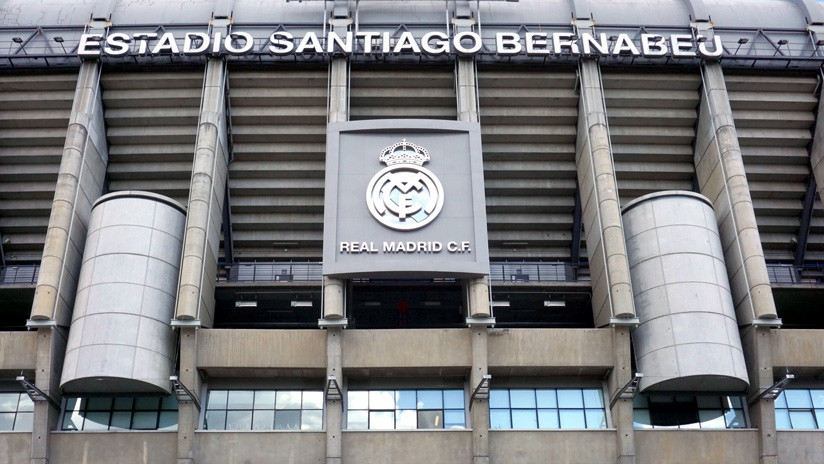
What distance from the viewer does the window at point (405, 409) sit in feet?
125

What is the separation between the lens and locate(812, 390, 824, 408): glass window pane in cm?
3934

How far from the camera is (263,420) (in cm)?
3838

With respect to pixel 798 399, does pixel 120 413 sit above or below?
below

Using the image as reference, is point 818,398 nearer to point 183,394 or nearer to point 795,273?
point 795,273

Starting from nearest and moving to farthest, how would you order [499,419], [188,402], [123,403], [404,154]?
[188,402]
[123,403]
[499,419]
[404,154]

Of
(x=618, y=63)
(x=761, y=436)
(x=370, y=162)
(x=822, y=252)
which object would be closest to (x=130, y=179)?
(x=370, y=162)

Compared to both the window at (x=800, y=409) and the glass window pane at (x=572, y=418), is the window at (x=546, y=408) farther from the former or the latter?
the window at (x=800, y=409)

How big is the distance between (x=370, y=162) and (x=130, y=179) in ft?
44.7

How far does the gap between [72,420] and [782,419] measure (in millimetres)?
30484

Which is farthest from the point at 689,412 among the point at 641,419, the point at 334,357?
the point at 334,357

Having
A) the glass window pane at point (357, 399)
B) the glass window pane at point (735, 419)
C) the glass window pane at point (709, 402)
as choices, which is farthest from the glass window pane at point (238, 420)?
the glass window pane at point (735, 419)

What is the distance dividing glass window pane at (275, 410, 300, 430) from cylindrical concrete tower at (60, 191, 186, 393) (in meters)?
4.87

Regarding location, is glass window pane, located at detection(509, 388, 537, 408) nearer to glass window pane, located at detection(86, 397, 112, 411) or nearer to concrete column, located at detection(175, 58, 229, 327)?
concrete column, located at detection(175, 58, 229, 327)

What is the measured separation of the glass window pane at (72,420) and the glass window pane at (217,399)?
5.31 m
